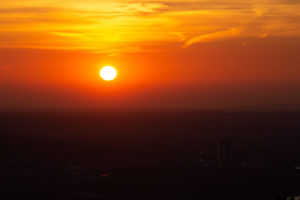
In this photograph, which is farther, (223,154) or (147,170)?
(223,154)

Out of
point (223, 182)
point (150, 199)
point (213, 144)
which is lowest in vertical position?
point (150, 199)

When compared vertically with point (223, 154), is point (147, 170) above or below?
below

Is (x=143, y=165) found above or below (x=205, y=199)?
above

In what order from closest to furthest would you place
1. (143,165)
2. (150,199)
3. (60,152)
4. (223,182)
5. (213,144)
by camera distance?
(150,199)
(223,182)
(143,165)
(60,152)
(213,144)

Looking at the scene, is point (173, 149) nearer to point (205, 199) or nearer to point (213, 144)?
point (213, 144)

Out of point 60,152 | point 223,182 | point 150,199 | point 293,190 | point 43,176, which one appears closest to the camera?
point 150,199

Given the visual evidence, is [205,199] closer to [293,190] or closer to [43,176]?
[293,190]

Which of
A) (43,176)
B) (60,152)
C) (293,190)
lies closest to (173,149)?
(60,152)

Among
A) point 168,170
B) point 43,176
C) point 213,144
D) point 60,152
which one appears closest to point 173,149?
point 213,144

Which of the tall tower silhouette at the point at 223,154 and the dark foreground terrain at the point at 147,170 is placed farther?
the tall tower silhouette at the point at 223,154

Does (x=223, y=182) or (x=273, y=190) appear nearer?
(x=273, y=190)

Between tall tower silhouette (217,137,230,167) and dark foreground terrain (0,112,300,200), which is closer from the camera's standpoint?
dark foreground terrain (0,112,300,200)
